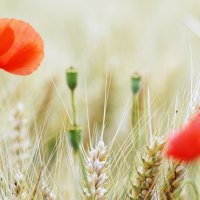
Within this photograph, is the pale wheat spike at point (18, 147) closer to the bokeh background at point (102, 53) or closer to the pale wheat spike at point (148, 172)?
the bokeh background at point (102, 53)

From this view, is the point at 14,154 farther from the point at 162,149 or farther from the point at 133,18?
the point at 133,18

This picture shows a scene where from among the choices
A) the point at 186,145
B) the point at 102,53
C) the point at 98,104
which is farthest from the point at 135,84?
the point at 102,53

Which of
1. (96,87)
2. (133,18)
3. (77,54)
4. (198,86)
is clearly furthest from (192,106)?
(133,18)

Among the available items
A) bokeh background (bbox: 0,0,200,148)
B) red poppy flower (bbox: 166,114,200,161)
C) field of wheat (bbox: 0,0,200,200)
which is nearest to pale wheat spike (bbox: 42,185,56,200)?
field of wheat (bbox: 0,0,200,200)

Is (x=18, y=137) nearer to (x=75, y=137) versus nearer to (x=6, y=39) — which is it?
(x=6, y=39)

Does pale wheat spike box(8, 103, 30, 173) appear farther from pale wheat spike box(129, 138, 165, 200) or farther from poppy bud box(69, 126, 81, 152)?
poppy bud box(69, 126, 81, 152)

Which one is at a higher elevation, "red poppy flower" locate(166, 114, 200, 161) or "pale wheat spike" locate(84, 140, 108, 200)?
"red poppy flower" locate(166, 114, 200, 161)
